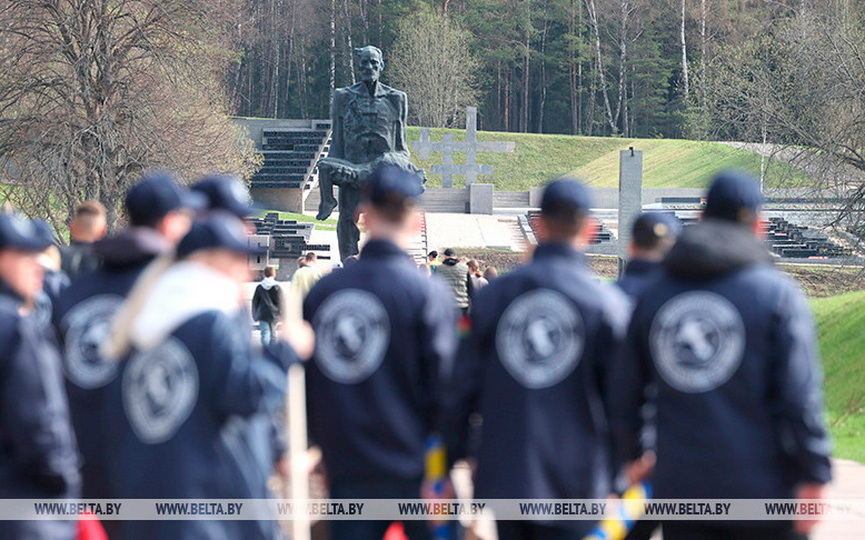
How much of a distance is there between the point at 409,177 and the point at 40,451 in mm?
1803

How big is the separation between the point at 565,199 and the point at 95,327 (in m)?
2.04

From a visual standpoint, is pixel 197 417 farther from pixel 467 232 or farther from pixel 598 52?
pixel 598 52

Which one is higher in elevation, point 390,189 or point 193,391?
point 390,189

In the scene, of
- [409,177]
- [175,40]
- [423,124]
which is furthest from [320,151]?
[409,177]

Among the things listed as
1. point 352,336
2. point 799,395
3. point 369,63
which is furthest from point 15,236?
point 369,63

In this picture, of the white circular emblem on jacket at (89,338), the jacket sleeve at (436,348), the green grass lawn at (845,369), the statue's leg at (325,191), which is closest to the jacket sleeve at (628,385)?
the jacket sleeve at (436,348)

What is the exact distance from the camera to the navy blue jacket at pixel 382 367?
484cm

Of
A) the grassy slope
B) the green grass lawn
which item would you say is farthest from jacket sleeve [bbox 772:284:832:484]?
the grassy slope

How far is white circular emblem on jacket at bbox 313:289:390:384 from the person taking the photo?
4855 mm

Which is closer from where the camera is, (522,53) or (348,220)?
(348,220)

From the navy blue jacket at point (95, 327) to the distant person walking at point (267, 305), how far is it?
36.0 ft

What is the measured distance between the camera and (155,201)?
510 cm

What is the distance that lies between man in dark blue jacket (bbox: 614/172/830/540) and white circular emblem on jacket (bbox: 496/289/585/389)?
1.06ft

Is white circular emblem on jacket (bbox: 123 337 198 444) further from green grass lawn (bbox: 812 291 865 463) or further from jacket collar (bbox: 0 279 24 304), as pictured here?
green grass lawn (bbox: 812 291 865 463)
